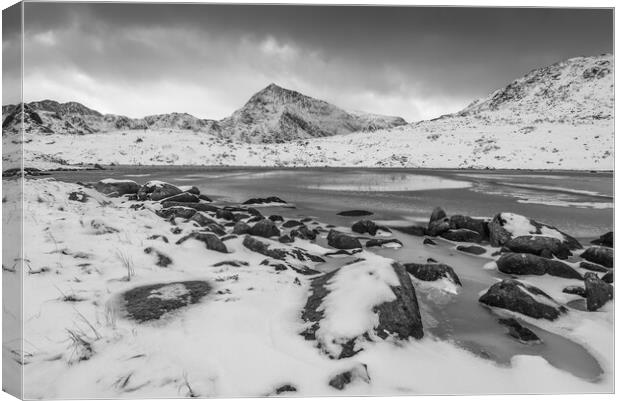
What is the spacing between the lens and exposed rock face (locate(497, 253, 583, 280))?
4.79 m

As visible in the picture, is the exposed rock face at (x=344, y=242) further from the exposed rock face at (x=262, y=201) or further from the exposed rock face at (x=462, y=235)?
the exposed rock face at (x=262, y=201)

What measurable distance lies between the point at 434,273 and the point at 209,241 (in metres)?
3.27

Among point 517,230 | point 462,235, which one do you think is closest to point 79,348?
point 462,235

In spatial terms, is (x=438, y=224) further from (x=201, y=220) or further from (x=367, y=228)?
(x=201, y=220)

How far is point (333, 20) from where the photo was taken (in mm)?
4004

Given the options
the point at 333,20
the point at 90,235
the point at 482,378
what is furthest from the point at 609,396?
the point at 90,235

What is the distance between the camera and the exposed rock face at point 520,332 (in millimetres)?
3416

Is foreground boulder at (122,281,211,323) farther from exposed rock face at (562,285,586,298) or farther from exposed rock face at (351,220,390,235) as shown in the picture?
exposed rock face at (562,285,586,298)

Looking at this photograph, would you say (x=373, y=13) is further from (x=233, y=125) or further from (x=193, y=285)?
(x=233, y=125)

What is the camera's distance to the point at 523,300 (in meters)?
3.84

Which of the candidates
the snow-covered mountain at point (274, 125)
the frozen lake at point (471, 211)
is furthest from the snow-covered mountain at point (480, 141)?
the snow-covered mountain at point (274, 125)

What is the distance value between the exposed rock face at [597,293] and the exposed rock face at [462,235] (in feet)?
7.35

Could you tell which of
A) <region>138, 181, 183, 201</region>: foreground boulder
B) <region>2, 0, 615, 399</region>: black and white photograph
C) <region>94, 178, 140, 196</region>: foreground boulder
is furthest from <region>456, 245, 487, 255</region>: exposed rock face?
<region>94, 178, 140, 196</region>: foreground boulder

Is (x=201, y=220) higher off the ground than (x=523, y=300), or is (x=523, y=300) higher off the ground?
(x=201, y=220)
